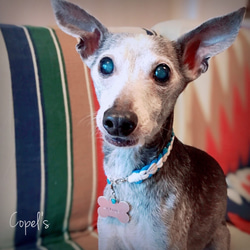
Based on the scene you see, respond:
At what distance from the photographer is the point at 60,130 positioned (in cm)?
96

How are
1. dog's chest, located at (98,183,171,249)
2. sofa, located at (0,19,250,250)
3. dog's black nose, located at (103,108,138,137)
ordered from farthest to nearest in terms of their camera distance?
sofa, located at (0,19,250,250) < dog's chest, located at (98,183,171,249) < dog's black nose, located at (103,108,138,137)

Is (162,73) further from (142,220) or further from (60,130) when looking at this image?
(60,130)

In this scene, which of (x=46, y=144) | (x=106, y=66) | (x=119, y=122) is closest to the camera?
(x=119, y=122)

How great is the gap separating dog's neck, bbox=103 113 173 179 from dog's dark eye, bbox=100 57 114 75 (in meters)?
0.14

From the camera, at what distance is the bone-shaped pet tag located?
0.62m

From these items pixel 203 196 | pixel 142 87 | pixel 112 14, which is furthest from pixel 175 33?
pixel 203 196

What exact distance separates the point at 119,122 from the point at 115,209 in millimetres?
215

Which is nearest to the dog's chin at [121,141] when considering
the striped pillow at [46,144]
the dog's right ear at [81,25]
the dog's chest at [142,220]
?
the dog's chest at [142,220]

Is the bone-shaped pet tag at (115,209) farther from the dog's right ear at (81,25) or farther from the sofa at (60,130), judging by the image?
the dog's right ear at (81,25)

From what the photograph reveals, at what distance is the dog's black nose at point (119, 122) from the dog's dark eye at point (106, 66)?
11 cm

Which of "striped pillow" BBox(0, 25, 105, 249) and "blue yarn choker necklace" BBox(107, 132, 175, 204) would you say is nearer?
"blue yarn choker necklace" BBox(107, 132, 175, 204)

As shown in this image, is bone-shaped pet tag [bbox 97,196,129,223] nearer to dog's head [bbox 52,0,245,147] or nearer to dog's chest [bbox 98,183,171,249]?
dog's chest [bbox 98,183,171,249]

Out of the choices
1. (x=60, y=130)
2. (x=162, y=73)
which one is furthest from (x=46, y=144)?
(x=162, y=73)

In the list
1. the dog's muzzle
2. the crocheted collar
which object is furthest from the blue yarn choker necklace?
the dog's muzzle
